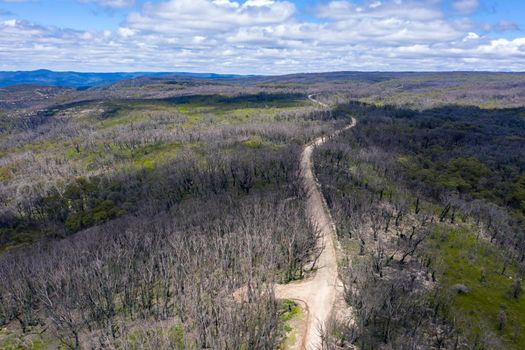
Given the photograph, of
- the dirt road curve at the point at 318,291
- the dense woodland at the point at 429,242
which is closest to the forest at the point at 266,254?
the dense woodland at the point at 429,242

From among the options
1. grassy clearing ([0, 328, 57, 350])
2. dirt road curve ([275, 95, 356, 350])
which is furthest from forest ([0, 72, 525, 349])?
dirt road curve ([275, 95, 356, 350])

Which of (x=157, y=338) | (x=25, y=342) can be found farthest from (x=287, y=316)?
(x=25, y=342)

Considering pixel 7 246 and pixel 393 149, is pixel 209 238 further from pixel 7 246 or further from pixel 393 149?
pixel 393 149

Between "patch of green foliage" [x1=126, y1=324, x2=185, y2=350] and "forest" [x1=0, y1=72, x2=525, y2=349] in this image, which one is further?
"forest" [x1=0, y1=72, x2=525, y2=349]

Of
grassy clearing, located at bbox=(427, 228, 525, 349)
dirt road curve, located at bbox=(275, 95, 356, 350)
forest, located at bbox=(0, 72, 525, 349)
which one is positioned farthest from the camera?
grassy clearing, located at bbox=(427, 228, 525, 349)

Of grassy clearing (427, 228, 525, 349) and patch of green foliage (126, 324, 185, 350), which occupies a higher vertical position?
patch of green foliage (126, 324, 185, 350)

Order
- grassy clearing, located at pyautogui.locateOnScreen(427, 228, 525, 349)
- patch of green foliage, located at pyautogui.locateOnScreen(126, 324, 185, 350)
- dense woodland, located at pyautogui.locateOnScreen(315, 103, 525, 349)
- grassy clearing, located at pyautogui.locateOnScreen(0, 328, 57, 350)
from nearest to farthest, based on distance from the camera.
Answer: patch of green foliage, located at pyautogui.locateOnScreen(126, 324, 185, 350), grassy clearing, located at pyautogui.locateOnScreen(0, 328, 57, 350), dense woodland, located at pyautogui.locateOnScreen(315, 103, 525, 349), grassy clearing, located at pyautogui.locateOnScreen(427, 228, 525, 349)

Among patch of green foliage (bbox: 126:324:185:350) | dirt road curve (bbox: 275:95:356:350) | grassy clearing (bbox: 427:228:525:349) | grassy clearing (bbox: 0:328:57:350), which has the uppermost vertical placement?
patch of green foliage (bbox: 126:324:185:350)

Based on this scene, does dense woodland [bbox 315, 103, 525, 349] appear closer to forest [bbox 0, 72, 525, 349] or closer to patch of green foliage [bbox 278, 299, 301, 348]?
forest [bbox 0, 72, 525, 349]

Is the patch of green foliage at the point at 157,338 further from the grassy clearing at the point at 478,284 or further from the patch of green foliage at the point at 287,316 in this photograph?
the grassy clearing at the point at 478,284
